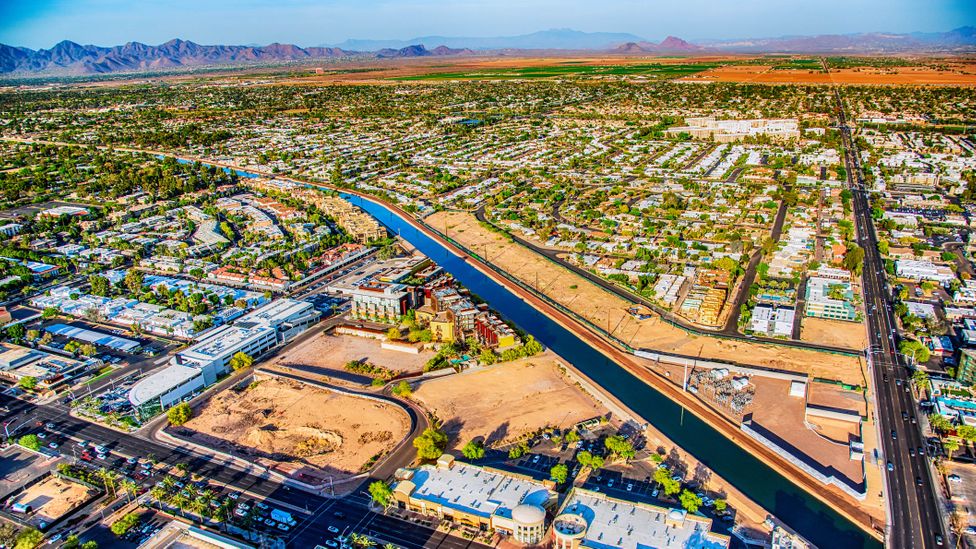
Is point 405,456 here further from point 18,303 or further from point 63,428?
point 18,303

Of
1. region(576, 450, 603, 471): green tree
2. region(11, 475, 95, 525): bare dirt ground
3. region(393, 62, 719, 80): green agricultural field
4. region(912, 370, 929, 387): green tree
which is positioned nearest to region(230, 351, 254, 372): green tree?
region(11, 475, 95, 525): bare dirt ground

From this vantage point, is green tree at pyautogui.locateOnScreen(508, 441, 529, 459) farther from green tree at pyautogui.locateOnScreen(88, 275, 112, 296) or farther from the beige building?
green tree at pyautogui.locateOnScreen(88, 275, 112, 296)

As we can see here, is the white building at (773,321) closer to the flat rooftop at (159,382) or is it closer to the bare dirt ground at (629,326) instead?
the bare dirt ground at (629,326)

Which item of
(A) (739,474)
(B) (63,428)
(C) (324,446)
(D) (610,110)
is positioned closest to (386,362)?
(C) (324,446)

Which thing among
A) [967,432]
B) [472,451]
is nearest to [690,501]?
[472,451]

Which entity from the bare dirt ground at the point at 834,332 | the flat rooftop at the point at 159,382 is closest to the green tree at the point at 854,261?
the bare dirt ground at the point at 834,332

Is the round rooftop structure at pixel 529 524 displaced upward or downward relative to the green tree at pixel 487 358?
downward
